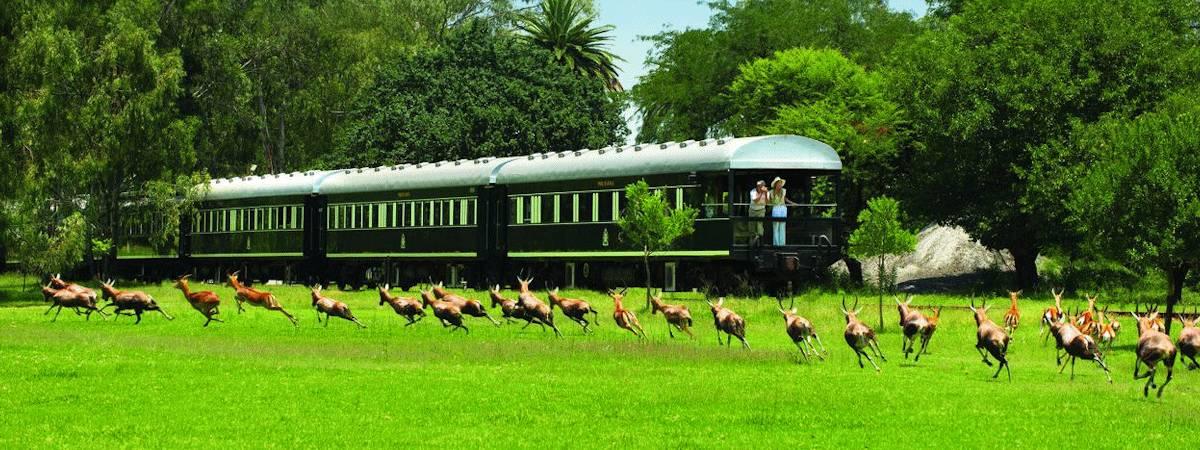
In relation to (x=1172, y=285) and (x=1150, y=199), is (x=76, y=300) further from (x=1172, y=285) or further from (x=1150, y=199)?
(x=1172, y=285)

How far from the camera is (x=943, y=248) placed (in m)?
65.2

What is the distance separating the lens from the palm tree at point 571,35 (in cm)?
11738

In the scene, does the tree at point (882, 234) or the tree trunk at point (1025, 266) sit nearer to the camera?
the tree at point (882, 234)

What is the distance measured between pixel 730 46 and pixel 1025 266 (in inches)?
1248

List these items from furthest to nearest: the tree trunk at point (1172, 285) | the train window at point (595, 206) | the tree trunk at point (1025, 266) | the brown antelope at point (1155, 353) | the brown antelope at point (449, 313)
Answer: the tree trunk at point (1025, 266), the train window at point (595, 206), the brown antelope at point (449, 313), the tree trunk at point (1172, 285), the brown antelope at point (1155, 353)

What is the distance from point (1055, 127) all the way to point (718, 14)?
3762 cm

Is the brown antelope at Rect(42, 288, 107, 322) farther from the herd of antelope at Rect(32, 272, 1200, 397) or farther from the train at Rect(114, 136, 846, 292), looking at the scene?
the train at Rect(114, 136, 846, 292)

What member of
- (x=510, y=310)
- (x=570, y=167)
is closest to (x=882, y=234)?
(x=510, y=310)

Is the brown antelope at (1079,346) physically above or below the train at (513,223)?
below

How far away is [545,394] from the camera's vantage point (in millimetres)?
21672

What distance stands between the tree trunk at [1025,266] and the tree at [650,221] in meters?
14.0

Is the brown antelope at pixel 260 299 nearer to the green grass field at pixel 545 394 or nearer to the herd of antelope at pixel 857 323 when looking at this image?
the herd of antelope at pixel 857 323

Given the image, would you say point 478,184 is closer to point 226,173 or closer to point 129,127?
point 129,127

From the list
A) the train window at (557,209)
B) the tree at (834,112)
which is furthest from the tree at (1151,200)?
the tree at (834,112)
